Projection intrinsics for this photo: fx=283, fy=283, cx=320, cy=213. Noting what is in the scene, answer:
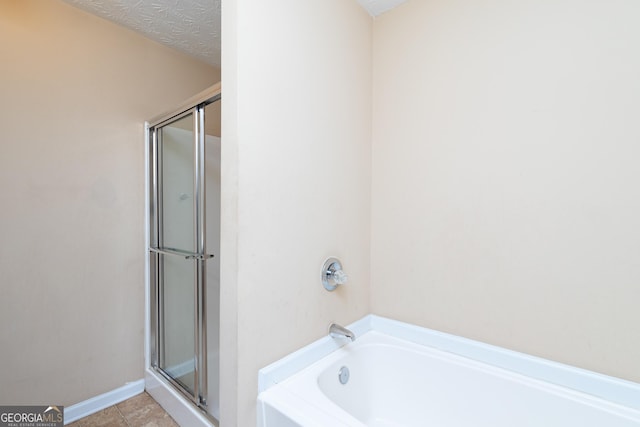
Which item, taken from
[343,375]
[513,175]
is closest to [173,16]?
[513,175]

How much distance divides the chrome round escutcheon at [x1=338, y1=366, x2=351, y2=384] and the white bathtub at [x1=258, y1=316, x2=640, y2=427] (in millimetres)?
21

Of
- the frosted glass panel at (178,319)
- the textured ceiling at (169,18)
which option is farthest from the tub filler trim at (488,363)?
the textured ceiling at (169,18)

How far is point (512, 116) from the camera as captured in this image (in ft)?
3.93

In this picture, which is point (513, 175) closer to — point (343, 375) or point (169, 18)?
point (343, 375)

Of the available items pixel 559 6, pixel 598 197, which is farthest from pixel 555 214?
pixel 559 6

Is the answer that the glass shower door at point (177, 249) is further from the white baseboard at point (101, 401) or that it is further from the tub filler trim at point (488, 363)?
the tub filler trim at point (488, 363)

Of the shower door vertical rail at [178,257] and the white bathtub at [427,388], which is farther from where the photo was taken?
the shower door vertical rail at [178,257]

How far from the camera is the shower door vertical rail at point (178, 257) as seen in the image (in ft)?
5.34

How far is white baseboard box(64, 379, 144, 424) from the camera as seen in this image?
165 centimetres

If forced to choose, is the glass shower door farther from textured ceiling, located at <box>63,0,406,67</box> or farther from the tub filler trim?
the tub filler trim

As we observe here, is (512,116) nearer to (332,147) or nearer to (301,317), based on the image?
(332,147)

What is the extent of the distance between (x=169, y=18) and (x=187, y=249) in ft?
4.74

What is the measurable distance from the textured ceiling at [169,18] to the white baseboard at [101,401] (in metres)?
2.36

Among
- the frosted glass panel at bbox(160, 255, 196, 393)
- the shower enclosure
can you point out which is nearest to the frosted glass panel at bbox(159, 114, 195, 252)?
the shower enclosure
